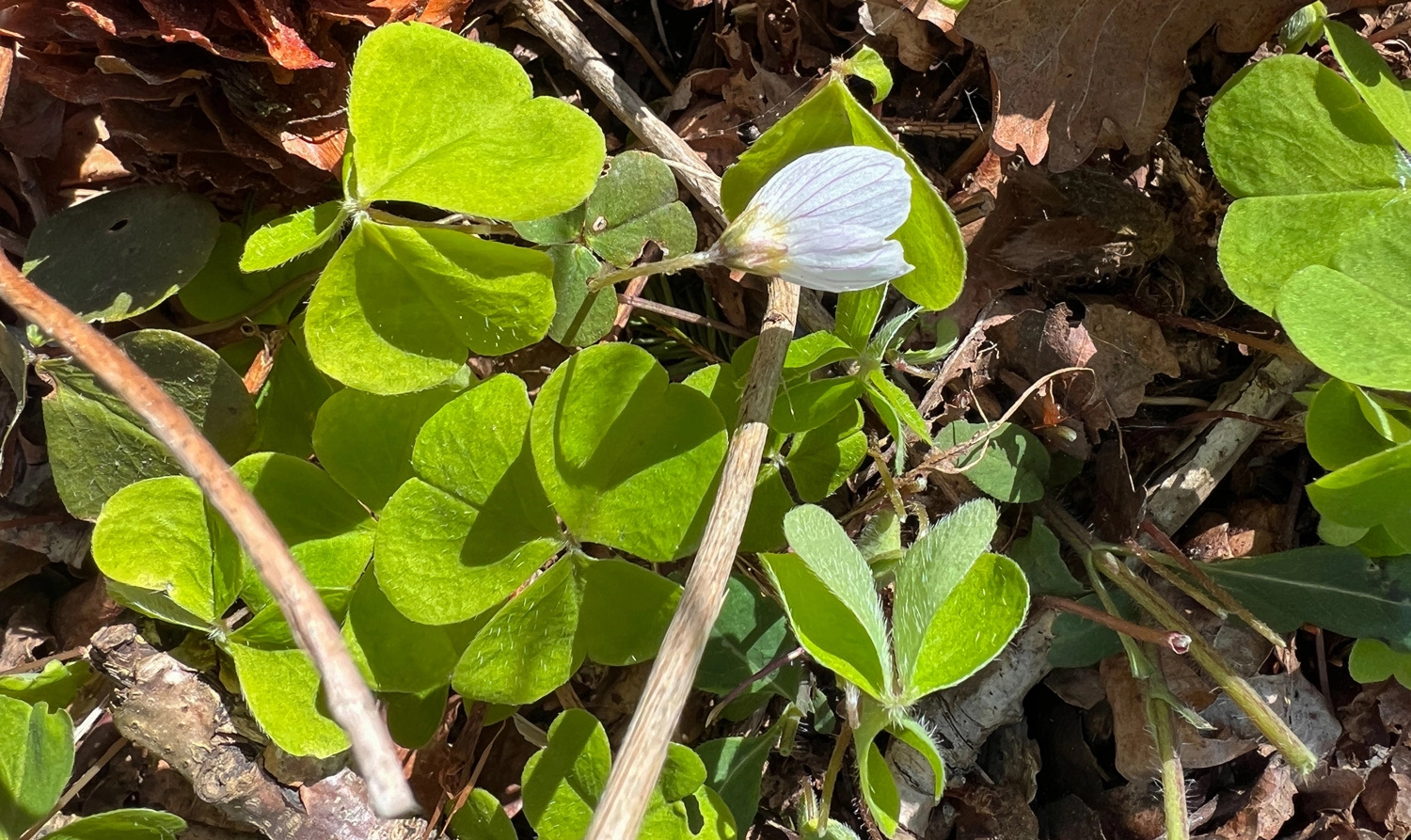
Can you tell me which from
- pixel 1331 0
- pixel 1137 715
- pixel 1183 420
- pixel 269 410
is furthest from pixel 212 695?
pixel 1331 0

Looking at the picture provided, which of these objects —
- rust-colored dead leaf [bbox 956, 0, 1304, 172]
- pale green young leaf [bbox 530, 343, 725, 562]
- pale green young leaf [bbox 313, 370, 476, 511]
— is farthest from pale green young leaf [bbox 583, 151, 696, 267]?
rust-colored dead leaf [bbox 956, 0, 1304, 172]

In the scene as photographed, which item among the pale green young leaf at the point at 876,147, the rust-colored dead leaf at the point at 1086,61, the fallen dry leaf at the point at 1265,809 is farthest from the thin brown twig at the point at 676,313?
the fallen dry leaf at the point at 1265,809

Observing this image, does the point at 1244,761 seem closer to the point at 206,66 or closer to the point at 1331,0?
the point at 1331,0

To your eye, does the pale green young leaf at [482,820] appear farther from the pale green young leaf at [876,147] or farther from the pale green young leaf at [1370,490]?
the pale green young leaf at [1370,490]

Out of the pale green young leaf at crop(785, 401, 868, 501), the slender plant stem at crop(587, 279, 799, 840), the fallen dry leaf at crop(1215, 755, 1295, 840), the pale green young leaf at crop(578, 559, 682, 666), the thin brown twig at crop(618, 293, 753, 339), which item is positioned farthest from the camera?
the fallen dry leaf at crop(1215, 755, 1295, 840)

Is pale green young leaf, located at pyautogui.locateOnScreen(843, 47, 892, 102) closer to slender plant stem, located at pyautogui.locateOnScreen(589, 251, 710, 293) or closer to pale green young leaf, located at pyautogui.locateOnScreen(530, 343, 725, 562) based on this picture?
slender plant stem, located at pyautogui.locateOnScreen(589, 251, 710, 293)

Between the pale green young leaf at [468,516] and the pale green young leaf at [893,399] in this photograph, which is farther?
the pale green young leaf at [893,399]
